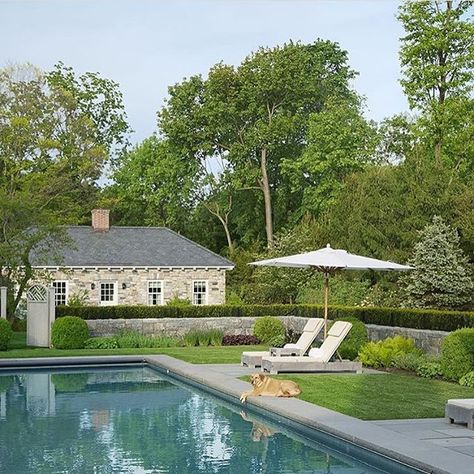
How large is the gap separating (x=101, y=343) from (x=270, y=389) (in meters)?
12.9

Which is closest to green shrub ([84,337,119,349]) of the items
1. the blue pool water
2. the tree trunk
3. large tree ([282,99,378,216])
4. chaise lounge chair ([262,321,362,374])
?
the blue pool water

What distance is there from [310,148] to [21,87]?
16.1 m

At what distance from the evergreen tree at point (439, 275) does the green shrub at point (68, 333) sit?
1081cm

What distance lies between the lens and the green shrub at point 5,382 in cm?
1895

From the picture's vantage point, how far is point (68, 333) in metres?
26.8

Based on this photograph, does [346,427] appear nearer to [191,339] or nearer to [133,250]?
[191,339]

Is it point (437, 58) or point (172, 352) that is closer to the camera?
point (172, 352)

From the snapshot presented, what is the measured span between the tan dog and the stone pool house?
68.1ft

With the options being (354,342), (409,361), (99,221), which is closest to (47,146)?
(99,221)

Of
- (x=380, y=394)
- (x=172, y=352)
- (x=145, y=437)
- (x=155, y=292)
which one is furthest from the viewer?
(x=155, y=292)

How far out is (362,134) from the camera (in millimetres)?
46250

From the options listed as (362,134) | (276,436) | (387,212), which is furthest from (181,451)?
(362,134)

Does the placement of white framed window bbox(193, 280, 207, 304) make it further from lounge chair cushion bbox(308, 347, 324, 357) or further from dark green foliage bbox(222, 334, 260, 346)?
lounge chair cushion bbox(308, 347, 324, 357)

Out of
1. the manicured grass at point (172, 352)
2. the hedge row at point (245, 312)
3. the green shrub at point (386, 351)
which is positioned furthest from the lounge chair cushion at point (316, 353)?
the manicured grass at point (172, 352)
